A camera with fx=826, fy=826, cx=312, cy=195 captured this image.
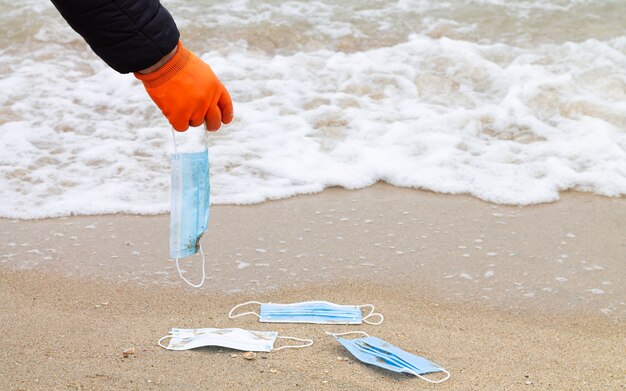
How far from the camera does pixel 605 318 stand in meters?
3.49

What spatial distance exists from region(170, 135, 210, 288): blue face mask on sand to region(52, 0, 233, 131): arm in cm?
39

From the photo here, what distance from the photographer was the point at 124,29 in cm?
210

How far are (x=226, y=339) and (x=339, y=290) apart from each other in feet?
2.40

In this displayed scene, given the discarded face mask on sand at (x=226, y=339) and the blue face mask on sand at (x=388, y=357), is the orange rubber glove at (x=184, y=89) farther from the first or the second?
the blue face mask on sand at (x=388, y=357)

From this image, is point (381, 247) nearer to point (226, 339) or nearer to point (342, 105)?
point (226, 339)

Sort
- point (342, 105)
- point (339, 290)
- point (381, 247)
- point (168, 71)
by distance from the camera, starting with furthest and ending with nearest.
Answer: point (342, 105)
point (381, 247)
point (339, 290)
point (168, 71)

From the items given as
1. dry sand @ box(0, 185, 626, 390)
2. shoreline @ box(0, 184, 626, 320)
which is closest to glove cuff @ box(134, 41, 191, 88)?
dry sand @ box(0, 185, 626, 390)

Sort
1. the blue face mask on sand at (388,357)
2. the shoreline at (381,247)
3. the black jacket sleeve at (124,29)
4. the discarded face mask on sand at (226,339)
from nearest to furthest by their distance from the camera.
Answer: the black jacket sleeve at (124,29), the blue face mask on sand at (388,357), the discarded face mask on sand at (226,339), the shoreline at (381,247)

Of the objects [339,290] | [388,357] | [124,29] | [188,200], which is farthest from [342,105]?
[124,29]

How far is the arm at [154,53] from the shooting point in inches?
80.9

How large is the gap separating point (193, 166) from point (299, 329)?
2.61 ft

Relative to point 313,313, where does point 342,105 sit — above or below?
above

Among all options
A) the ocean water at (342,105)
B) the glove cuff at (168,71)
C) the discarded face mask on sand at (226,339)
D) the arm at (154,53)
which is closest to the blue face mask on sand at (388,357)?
the discarded face mask on sand at (226,339)

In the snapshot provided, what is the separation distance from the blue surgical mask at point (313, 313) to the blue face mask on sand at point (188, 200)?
55cm
